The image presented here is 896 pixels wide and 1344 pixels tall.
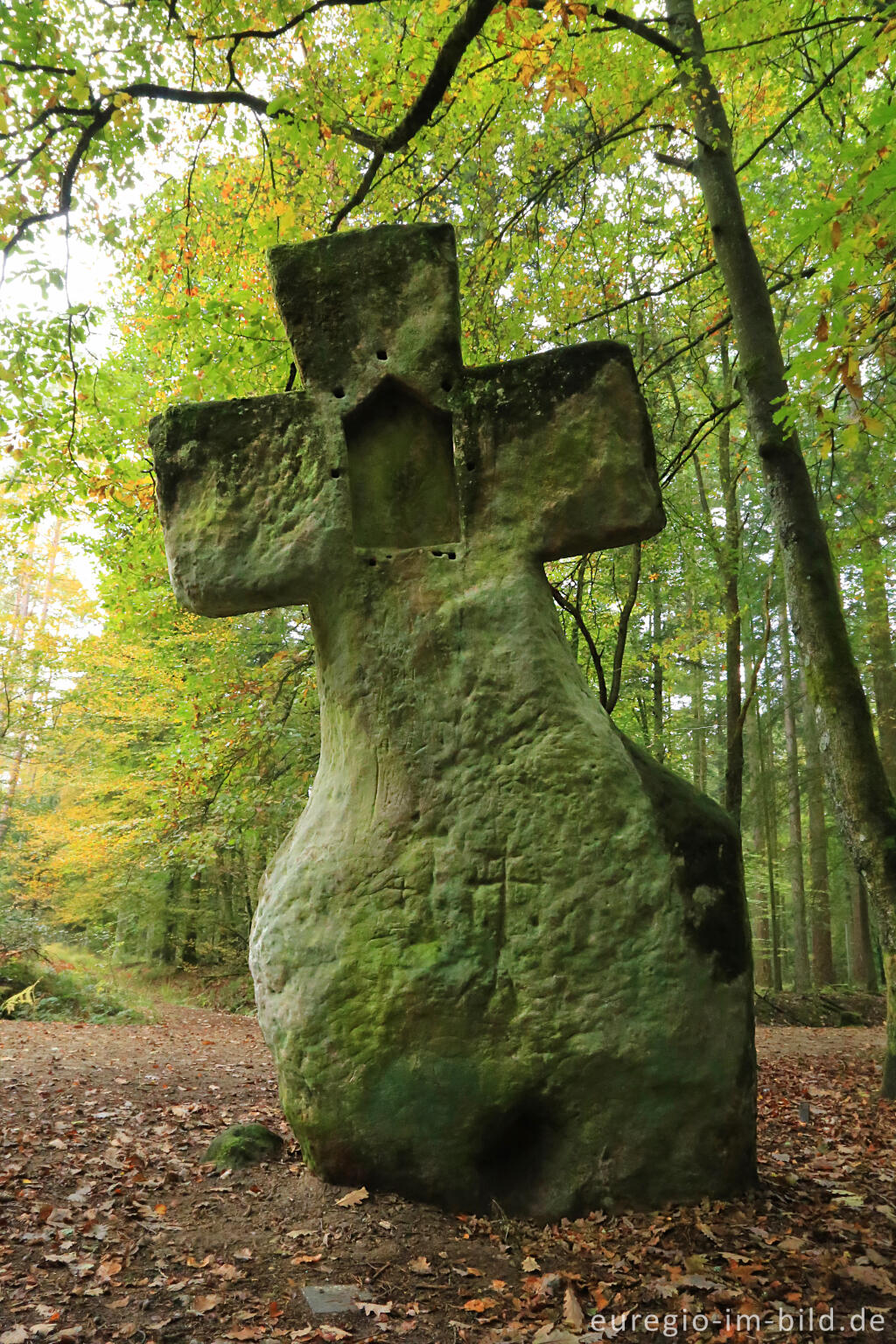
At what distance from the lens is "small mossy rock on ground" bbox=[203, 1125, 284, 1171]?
14.2 ft

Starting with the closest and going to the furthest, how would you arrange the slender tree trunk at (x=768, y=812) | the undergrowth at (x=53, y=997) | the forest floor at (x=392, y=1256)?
the forest floor at (x=392, y=1256), the undergrowth at (x=53, y=997), the slender tree trunk at (x=768, y=812)

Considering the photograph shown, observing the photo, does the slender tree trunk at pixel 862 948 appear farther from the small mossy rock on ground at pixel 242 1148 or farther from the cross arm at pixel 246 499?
the cross arm at pixel 246 499

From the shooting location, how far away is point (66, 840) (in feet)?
51.4

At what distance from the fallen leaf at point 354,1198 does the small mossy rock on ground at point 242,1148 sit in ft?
2.49

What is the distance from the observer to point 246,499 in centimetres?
436

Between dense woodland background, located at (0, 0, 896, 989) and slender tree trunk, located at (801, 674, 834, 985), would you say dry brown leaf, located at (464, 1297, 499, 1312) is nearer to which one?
dense woodland background, located at (0, 0, 896, 989)

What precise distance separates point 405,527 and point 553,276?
18.7 ft

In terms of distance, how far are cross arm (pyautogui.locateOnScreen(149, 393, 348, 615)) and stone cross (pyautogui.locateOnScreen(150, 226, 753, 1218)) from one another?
0.05 ft

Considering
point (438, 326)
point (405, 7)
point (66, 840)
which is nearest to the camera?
point (438, 326)

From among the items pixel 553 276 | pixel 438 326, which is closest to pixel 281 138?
pixel 553 276

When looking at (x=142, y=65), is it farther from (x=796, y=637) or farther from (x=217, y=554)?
(x=796, y=637)

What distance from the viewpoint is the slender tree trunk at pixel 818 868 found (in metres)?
14.1

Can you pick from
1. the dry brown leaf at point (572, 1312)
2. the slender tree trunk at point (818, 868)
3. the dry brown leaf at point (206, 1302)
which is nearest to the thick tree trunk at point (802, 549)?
the dry brown leaf at point (572, 1312)

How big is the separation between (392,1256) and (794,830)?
13.4 meters
